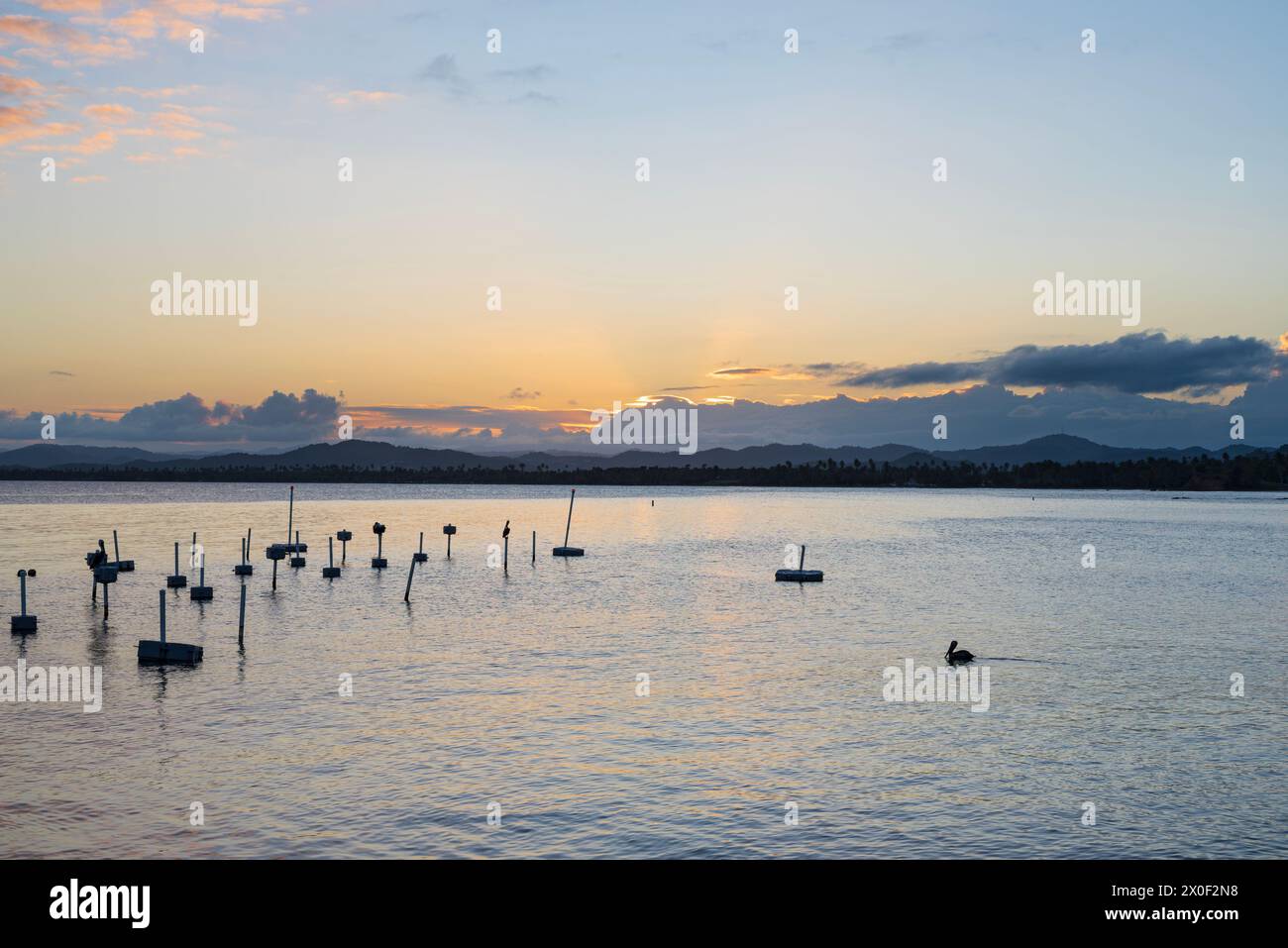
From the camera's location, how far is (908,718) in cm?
3175

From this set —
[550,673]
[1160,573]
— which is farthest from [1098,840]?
[1160,573]

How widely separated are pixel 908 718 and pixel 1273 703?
486 inches

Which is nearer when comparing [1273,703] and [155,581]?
[1273,703]

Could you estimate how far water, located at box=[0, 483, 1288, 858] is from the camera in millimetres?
21438

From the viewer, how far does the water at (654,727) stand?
2144 centimetres

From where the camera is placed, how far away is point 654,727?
99.7 feet

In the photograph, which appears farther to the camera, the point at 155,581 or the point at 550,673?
the point at 155,581

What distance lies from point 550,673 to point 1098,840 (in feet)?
73.1
